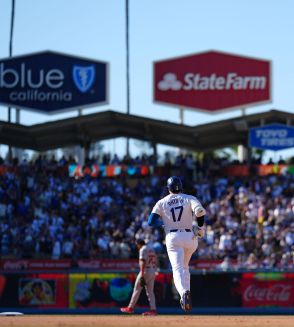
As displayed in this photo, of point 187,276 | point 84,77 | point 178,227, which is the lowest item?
point 187,276

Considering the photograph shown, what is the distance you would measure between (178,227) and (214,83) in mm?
30894

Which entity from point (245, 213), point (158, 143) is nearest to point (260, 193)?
point (245, 213)

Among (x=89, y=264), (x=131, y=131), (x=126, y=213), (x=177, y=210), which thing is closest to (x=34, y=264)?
(x=89, y=264)

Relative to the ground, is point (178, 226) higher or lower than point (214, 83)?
lower

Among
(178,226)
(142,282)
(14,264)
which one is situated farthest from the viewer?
(14,264)

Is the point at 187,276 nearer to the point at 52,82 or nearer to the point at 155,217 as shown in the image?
the point at 155,217

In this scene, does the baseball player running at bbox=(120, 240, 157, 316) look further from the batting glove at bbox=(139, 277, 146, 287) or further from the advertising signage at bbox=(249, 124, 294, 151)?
the advertising signage at bbox=(249, 124, 294, 151)

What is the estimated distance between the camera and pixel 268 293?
27688 millimetres

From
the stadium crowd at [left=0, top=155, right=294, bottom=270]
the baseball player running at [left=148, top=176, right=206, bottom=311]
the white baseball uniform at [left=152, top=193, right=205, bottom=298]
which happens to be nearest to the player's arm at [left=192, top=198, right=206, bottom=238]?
the baseball player running at [left=148, top=176, right=206, bottom=311]

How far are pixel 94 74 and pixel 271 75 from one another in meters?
8.34

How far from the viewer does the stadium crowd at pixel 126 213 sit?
34.5 metres

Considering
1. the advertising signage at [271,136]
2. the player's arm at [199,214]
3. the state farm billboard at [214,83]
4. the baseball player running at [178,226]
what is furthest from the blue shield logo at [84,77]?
the player's arm at [199,214]

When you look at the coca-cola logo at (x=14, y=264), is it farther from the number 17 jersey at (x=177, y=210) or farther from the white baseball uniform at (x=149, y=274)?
the number 17 jersey at (x=177, y=210)

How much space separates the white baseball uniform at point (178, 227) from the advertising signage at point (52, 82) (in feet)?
98.3
